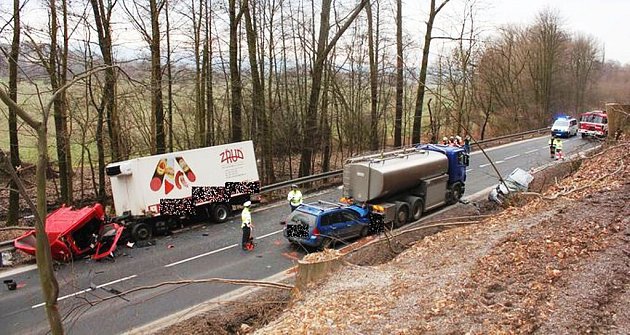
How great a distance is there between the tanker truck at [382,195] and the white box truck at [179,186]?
14.0 feet

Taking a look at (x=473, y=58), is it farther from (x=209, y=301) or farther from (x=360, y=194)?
(x=209, y=301)

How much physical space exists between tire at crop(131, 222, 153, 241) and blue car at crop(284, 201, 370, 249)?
4758 mm

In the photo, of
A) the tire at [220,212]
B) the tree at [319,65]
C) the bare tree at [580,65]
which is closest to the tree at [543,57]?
the bare tree at [580,65]

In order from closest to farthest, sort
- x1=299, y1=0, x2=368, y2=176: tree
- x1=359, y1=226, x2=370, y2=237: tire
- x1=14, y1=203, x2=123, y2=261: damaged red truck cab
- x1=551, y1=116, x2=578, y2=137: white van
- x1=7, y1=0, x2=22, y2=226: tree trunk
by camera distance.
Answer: x1=14, y1=203, x2=123, y2=261: damaged red truck cab, x1=359, y1=226, x2=370, y2=237: tire, x1=7, y1=0, x2=22, y2=226: tree trunk, x1=299, y1=0, x2=368, y2=176: tree, x1=551, y1=116, x2=578, y2=137: white van

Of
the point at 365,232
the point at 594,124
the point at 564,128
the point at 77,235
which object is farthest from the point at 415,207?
the point at 564,128

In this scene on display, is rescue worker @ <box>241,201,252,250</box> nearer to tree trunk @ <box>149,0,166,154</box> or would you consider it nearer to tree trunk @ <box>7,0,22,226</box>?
tree trunk @ <box>149,0,166,154</box>

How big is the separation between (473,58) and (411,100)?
783cm

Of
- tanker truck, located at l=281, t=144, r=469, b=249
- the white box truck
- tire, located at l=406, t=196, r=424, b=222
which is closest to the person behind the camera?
tanker truck, located at l=281, t=144, r=469, b=249

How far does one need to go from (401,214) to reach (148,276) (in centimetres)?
844

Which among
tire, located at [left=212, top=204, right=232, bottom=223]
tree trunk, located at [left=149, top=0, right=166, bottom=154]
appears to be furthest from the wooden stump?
tree trunk, located at [left=149, top=0, right=166, bottom=154]

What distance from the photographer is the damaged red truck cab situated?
45.9 ft

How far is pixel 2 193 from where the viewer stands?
22516mm

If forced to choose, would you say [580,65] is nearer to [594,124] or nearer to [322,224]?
[594,124]

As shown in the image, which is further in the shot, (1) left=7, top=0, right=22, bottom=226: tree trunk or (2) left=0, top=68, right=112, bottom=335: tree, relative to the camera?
(1) left=7, top=0, right=22, bottom=226: tree trunk
